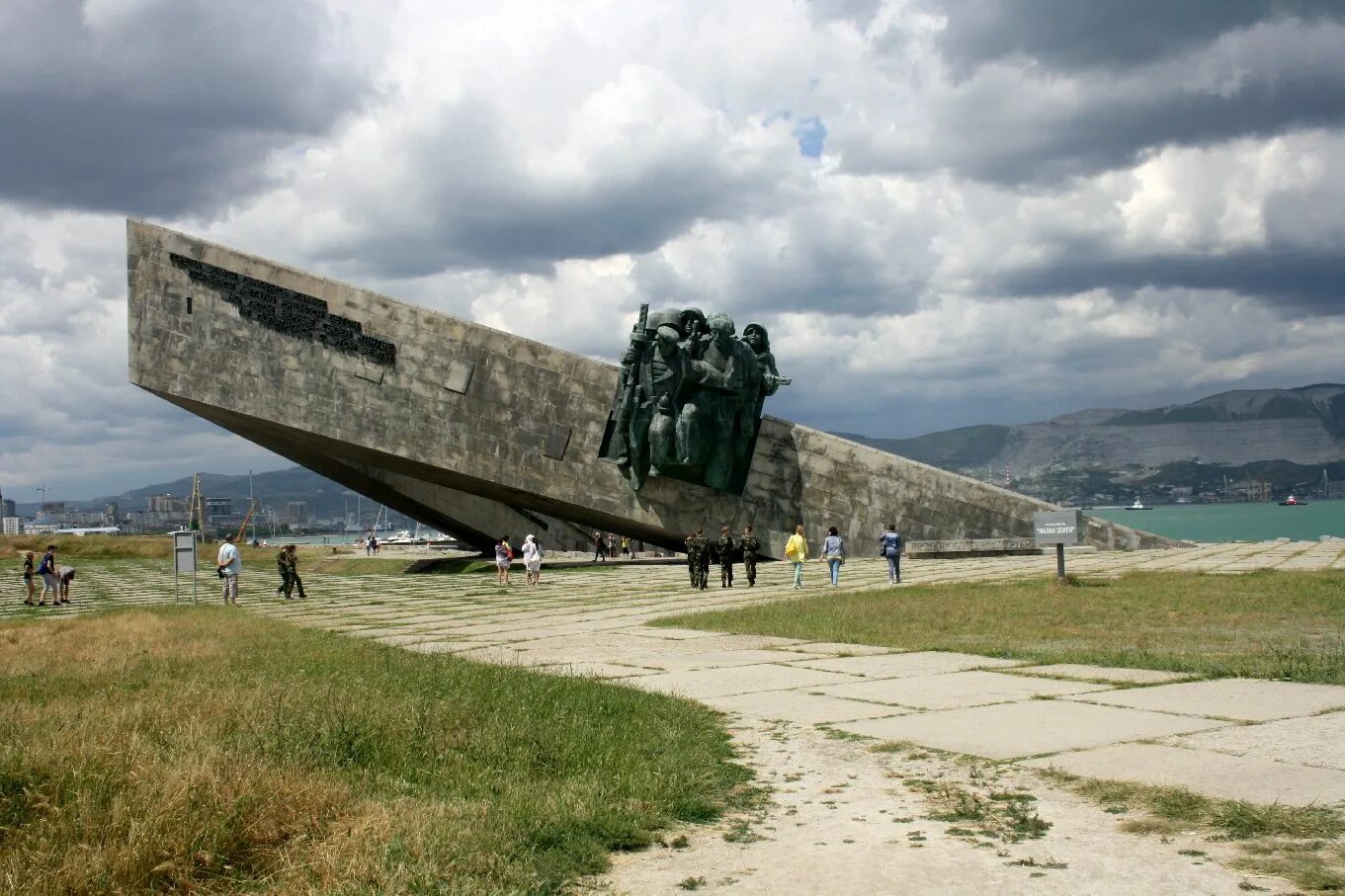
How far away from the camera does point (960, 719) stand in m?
5.77

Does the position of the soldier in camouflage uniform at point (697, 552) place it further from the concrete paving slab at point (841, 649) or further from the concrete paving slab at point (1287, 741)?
the concrete paving slab at point (1287, 741)

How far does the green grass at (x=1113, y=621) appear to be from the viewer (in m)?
7.83

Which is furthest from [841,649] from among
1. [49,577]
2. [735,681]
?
[49,577]

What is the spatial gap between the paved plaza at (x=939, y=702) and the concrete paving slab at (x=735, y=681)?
13 millimetres

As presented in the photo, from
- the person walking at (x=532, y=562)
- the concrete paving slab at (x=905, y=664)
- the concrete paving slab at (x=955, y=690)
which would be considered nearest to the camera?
the concrete paving slab at (x=955, y=690)

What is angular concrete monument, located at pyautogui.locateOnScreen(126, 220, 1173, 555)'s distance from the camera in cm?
2308

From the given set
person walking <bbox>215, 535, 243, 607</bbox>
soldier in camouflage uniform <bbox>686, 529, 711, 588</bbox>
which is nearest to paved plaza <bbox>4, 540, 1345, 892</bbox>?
soldier in camouflage uniform <bbox>686, 529, 711, 588</bbox>

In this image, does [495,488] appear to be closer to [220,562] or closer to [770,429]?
[770,429]

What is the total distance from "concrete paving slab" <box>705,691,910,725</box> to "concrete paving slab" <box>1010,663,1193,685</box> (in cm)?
149

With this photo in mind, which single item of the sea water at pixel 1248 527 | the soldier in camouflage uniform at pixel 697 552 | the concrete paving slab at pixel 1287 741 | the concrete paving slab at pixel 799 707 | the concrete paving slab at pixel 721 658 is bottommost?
the sea water at pixel 1248 527

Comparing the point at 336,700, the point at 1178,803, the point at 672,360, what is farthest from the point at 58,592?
the point at 1178,803


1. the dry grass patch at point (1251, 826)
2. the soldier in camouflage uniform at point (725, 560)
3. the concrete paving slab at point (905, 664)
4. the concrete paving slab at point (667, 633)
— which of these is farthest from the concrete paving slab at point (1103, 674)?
the soldier in camouflage uniform at point (725, 560)

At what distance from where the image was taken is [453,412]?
23969mm

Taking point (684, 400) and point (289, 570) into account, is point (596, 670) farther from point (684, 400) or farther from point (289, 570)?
point (684, 400)
